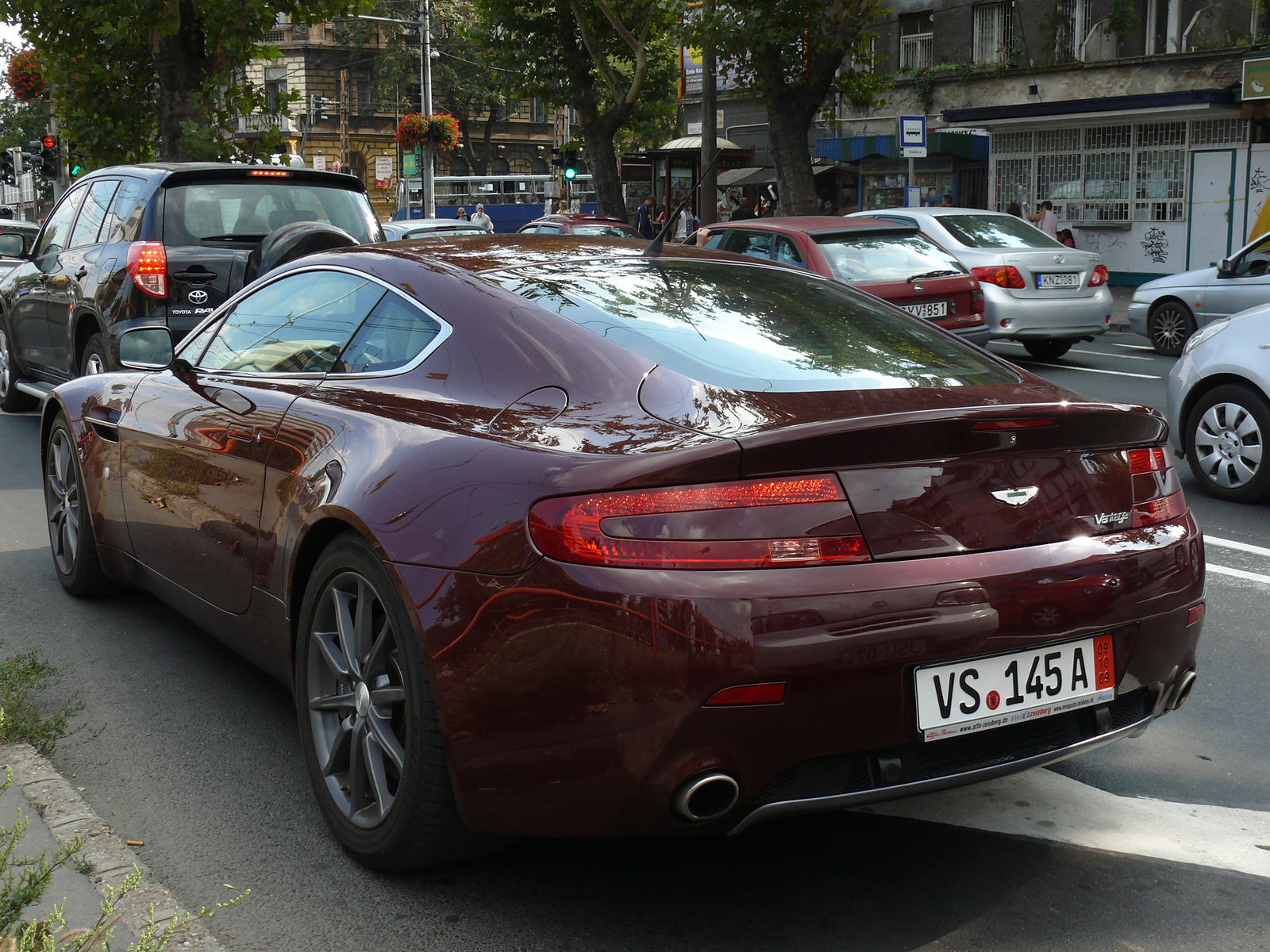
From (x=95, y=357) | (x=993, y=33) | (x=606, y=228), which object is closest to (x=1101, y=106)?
(x=993, y=33)

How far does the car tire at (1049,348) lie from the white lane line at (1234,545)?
28.9 ft

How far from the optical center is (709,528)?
8.44 feet

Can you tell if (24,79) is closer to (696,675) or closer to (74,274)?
(74,274)

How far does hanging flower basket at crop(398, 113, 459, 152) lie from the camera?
3462 centimetres

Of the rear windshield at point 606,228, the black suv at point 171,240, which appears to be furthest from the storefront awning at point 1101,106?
the black suv at point 171,240

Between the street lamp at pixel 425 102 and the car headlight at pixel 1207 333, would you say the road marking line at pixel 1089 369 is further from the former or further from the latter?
the street lamp at pixel 425 102

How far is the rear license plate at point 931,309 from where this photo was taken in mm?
11805

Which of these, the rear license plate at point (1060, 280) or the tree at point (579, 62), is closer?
the rear license plate at point (1060, 280)

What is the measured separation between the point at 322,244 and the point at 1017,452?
246 inches

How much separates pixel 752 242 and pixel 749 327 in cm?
937

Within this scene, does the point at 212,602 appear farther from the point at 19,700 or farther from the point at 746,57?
the point at 746,57

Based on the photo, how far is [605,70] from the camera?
30344 millimetres

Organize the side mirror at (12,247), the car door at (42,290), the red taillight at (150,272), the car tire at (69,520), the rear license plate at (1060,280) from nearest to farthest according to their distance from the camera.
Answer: the car tire at (69,520)
the red taillight at (150,272)
the car door at (42,290)
the side mirror at (12,247)
the rear license plate at (1060,280)

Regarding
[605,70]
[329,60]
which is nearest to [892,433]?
[605,70]
